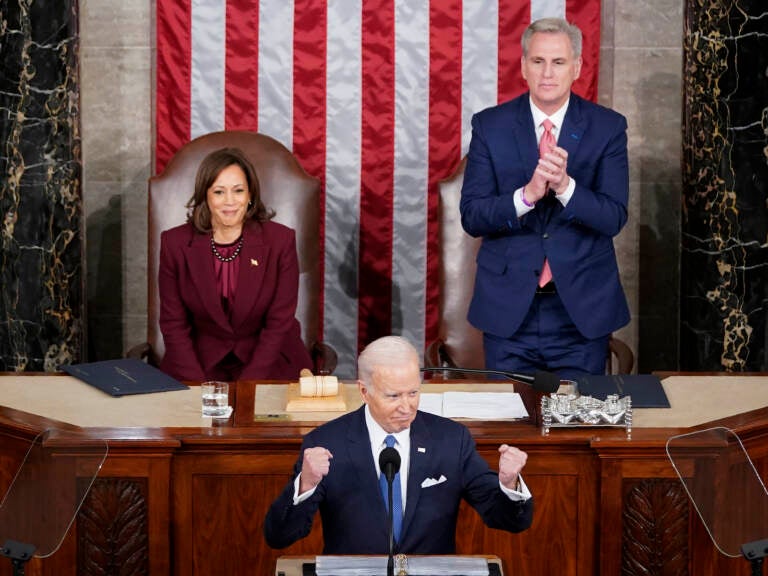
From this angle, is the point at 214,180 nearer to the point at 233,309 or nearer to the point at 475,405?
the point at 233,309

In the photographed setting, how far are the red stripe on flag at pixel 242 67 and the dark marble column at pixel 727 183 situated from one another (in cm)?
186

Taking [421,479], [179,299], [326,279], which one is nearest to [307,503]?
[421,479]

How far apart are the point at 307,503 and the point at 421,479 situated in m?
0.29

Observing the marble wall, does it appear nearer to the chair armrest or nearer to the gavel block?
the chair armrest

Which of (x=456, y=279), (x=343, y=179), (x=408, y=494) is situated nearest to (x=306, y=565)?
(x=408, y=494)

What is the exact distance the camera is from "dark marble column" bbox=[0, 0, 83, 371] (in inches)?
208

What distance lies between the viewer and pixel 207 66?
568 centimetres

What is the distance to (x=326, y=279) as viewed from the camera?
585 cm

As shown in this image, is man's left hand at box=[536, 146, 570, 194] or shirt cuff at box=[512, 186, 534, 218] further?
shirt cuff at box=[512, 186, 534, 218]

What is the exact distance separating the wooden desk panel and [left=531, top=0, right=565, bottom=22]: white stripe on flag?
102 inches

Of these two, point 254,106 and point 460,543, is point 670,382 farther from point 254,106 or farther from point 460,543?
point 254,106

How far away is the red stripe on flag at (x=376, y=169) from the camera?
5676 millimetres

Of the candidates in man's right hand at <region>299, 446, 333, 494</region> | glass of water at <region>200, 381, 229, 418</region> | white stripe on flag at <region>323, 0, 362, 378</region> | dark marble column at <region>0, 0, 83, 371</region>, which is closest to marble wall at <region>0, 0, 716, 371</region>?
dark marble column at <region>0, 0, 83, 371</region>

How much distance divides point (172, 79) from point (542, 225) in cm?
210
